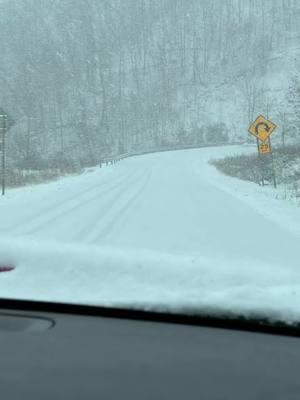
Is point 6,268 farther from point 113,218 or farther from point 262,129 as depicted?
point 262,129

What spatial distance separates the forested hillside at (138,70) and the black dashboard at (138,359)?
67268 millimetres

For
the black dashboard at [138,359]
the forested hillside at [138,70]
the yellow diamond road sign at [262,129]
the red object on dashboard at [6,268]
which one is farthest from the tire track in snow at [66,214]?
the forested hillside at [138,70]

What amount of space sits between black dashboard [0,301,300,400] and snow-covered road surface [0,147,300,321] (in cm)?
31

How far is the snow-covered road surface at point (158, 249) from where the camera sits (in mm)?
3855

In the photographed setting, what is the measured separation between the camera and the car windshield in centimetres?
476

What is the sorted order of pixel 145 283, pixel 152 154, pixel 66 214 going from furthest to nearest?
1. pixel 152 154
2. pixel 66 214
3. pixel 145 283

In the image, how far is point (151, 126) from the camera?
104562 mm

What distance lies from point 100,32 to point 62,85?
30.8m

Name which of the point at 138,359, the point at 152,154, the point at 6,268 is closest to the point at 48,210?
the point at 6,268

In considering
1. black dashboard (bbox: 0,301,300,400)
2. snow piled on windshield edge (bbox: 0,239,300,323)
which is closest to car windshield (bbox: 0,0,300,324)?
snow piled on windshield edge (bbox: 0,239,300,323)

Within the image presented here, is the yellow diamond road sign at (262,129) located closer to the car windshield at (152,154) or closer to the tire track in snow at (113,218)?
the car windshield at (152,154)

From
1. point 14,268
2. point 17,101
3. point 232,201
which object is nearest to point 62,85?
point 17,101

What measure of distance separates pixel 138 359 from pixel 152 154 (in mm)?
66993

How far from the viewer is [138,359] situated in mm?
2699
